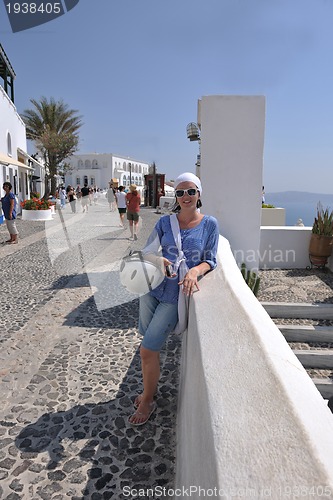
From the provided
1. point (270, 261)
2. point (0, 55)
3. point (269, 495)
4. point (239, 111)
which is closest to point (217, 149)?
point (239, 111)

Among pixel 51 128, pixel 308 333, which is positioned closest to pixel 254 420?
pixel 308 333

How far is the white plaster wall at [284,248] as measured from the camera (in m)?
7.64

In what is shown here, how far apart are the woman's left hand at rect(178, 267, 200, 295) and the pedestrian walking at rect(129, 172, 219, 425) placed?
16mm

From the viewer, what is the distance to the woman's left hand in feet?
7.30

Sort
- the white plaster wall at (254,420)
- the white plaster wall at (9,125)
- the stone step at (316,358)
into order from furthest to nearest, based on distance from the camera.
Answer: the white plaster wall at (9,125)
the stone step at (316,358)
the white plaster wall at (254,420)

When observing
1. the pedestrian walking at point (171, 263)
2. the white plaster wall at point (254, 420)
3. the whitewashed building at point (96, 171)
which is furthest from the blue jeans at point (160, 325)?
the whitewashed building at point (96, 171)

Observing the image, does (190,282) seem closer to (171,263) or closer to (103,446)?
(171,263)

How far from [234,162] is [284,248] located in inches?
117

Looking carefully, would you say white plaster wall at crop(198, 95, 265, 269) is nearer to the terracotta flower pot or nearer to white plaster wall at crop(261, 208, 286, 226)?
the terracotta flower pot

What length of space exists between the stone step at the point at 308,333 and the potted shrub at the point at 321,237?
282 centimetres

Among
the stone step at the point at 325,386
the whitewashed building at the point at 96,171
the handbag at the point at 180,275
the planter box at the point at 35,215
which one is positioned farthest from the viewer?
the whitewashed building at the point at 96,171

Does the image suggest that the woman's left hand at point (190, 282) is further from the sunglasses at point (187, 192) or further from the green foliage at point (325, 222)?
the green foliage at point (325, 222)

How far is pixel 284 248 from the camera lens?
7699 millimetres

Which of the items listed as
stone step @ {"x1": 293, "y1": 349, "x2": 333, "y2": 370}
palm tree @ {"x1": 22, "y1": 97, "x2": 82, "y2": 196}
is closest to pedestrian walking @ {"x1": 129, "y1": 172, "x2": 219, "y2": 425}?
stone step @ {"x1": 293, "y1": 349, "x2": 333, "y2": 370}
